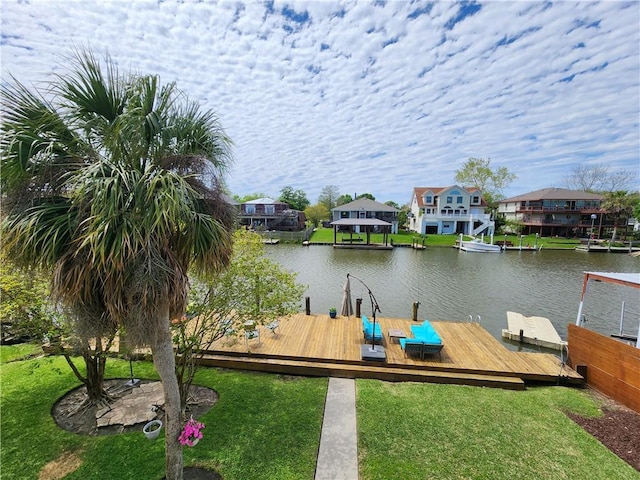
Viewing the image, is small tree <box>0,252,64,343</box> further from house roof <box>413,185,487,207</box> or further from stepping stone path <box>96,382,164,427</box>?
house roof <box>413,185,487,207</box>

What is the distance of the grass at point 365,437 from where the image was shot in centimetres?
464

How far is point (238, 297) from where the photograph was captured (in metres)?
5.64

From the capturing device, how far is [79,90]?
10.7ft

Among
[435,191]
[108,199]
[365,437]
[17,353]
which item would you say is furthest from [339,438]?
[435,191]

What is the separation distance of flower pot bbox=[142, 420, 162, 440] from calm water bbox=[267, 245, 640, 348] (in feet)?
12.2

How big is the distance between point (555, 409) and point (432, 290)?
10670mm

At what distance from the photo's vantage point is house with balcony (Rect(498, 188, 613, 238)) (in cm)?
4069

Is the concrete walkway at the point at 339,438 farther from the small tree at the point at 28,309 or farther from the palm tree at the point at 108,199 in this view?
the small tree at the point at 28,309

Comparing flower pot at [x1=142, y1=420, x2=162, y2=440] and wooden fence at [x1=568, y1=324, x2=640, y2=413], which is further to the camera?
wooden fence at [x1=568, y1=324, x2=640, y2=413]

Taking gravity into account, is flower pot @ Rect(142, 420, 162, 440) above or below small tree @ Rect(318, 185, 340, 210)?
below

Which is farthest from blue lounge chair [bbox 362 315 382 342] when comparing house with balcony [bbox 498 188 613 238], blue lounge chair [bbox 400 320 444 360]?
house with balcony [bbox 498 188 613 238]

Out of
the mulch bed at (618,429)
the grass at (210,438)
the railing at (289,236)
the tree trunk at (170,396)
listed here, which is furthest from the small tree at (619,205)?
the tree trunk at (170,396)

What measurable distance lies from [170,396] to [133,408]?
127 inches

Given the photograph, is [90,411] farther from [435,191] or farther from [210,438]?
[435,191]
